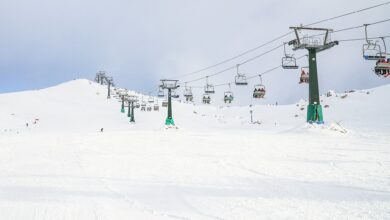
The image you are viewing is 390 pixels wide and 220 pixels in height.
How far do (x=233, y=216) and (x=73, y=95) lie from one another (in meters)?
84.8

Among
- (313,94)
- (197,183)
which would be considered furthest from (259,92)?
(197,183)

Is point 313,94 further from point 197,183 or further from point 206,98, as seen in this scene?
point 197,183

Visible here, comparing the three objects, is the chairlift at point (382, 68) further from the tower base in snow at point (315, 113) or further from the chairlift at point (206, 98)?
the chairlift at point (206, 98)

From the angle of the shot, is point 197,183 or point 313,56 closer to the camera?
point 197,183

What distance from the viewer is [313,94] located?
2958cm

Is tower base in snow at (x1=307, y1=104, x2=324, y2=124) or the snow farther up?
tower base in snow at (x1=307, y1=104, x2=324, y2=124)

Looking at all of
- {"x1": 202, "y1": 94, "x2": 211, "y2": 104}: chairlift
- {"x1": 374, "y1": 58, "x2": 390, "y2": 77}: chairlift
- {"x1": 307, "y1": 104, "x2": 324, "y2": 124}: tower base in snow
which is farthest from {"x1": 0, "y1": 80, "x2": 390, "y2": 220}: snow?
{"x1": 202, "y1": 94, "x2": 211, "y2": 104}: chairlift

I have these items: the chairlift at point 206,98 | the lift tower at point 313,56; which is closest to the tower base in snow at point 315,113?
the lift tower at point 313,56

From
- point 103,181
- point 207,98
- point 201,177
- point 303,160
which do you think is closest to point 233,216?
point 201,177

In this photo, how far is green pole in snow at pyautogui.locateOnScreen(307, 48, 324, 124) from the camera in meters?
29.2

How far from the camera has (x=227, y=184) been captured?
894 centimetres

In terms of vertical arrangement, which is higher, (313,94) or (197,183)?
(313,94)

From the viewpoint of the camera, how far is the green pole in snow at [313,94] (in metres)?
29.2

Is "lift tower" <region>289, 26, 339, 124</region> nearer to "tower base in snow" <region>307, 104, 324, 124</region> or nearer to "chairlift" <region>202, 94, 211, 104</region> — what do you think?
"tower base in snow" <region>307, 104, 324, 124</region>
